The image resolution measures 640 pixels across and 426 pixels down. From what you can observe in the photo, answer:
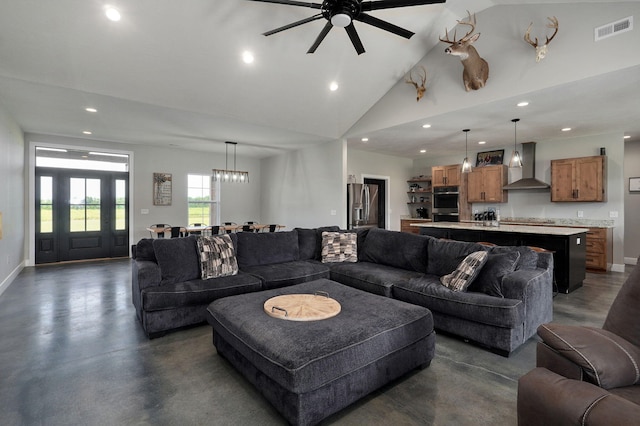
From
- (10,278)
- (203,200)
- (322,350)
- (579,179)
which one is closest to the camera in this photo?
(322,350)

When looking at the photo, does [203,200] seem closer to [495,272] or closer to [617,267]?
[495,272]

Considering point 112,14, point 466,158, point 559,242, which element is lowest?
point 559,242

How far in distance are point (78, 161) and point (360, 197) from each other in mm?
6387

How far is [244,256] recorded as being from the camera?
4051 millimetres

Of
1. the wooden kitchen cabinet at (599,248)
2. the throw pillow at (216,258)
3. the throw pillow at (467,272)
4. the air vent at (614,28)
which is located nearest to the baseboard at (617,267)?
the wooden kitchen cabinet at (599,248)

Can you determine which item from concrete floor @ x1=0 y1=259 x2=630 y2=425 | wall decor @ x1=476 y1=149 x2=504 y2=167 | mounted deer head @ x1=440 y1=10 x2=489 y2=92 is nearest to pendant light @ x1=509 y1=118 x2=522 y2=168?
mounted deer head @ x1=440 y1=10 x2=489 y2=92

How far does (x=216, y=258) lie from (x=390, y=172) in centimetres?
656

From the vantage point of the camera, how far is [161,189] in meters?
7.77

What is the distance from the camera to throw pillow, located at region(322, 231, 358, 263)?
442 centimetres

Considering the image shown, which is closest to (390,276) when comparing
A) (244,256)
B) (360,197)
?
(244,256)

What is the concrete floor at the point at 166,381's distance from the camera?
1.85 m

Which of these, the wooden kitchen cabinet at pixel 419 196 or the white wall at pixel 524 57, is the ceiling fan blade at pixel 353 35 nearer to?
the white wall at pixel 524 57

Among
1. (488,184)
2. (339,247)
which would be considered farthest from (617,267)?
(339,247)

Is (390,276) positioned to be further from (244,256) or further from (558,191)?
(558,191)
